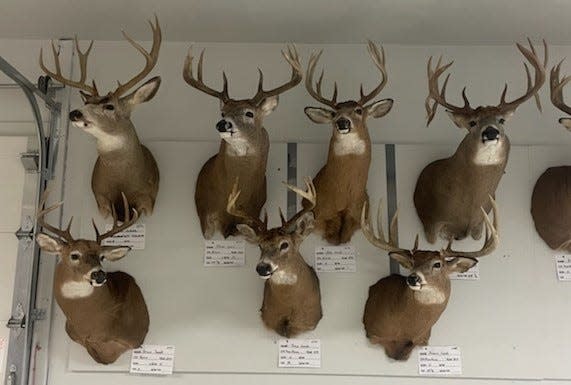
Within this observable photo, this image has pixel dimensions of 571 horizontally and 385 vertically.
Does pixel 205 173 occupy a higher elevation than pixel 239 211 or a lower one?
higher

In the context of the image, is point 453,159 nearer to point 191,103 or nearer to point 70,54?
point 191,103

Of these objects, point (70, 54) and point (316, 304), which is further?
point (70, 54)

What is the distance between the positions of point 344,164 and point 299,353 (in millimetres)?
862

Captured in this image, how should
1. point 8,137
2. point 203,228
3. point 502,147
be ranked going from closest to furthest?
1. point 502,147
2. point 203,228
3. point 8,137

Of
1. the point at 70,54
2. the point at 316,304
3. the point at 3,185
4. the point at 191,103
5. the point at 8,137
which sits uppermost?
the point at 70,54

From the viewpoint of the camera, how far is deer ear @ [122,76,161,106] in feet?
8.89

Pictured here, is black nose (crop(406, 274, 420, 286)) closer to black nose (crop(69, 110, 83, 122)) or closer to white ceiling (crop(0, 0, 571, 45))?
white ceiling (crop(0, 0, 571, 45))

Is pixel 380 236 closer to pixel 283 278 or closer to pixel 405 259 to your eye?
pixel 405 259

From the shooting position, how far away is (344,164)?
267 centimetres

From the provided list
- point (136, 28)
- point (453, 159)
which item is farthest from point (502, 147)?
point (136, 28)

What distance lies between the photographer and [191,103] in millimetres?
3086

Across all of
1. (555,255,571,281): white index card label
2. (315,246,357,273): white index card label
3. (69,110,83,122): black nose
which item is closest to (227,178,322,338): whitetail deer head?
(315,246,357,273): white index card label

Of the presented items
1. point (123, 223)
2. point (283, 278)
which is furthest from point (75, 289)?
point (283, 278)

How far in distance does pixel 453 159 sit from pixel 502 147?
0.76ft
